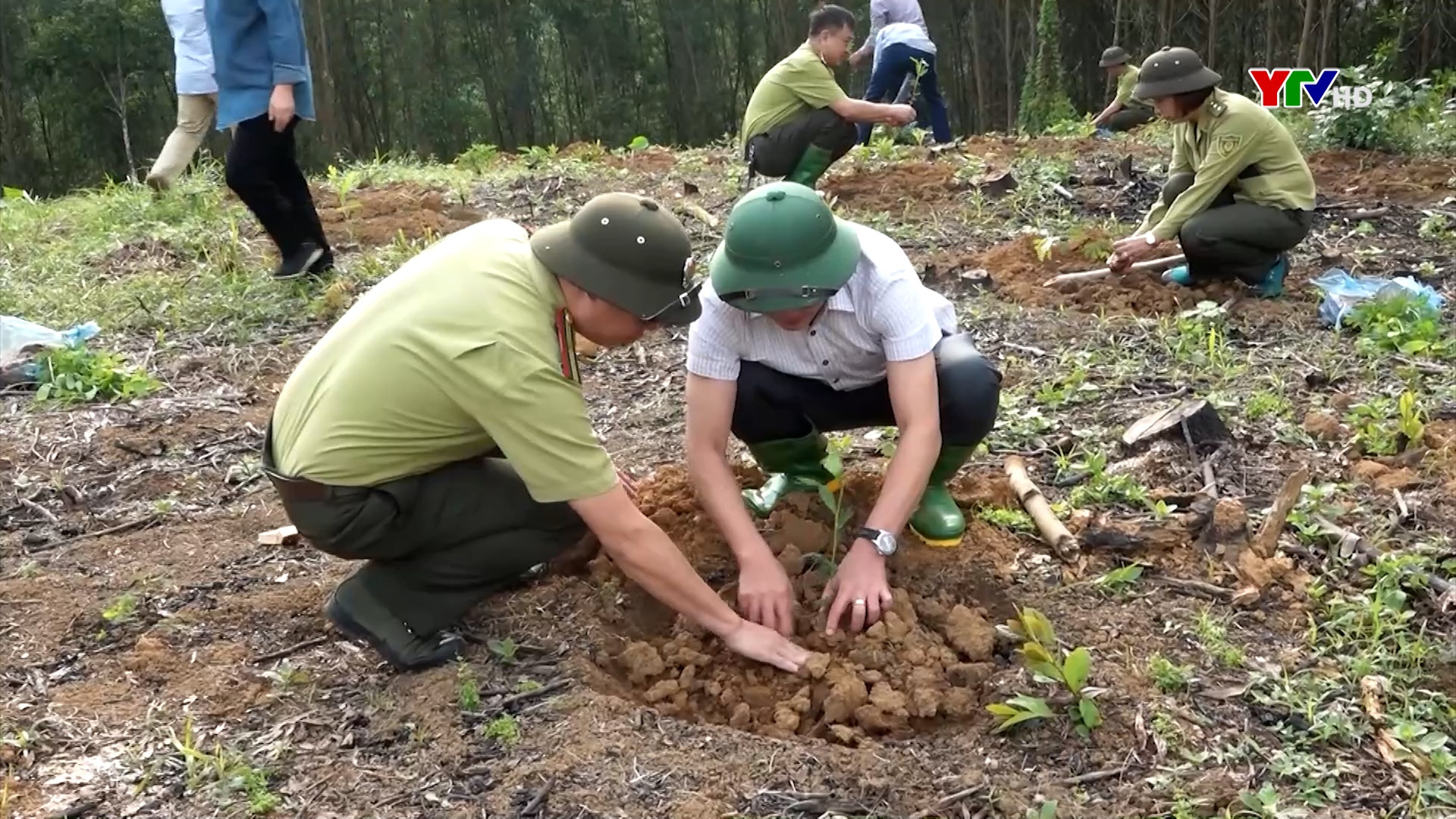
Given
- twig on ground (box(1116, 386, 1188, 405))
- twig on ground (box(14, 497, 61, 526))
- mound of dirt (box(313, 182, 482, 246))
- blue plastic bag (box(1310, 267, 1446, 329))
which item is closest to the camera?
twig on ground (box(14, 497, 61, 526))

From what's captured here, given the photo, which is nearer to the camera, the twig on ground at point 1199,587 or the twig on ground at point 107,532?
the twig on ground at point 1199,587

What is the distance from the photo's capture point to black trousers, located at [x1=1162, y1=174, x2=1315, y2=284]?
4.67 meters

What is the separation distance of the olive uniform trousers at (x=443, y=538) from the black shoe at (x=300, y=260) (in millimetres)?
3068

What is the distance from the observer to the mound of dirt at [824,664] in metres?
2.37

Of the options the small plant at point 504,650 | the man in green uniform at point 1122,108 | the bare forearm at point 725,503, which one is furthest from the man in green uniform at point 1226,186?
the man in green uniform at point 1122,108

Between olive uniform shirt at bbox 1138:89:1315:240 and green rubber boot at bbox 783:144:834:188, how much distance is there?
2.17 meters

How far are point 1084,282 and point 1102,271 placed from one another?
9 cm

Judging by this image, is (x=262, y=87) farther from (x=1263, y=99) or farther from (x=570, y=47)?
(x=570, y=47)

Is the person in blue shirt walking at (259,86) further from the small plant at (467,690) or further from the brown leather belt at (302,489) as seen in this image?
the small plant at (467,690)

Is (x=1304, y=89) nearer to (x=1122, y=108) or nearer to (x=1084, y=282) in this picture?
(x=1122, y=108)

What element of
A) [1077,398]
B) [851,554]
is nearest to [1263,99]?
[1077,398]

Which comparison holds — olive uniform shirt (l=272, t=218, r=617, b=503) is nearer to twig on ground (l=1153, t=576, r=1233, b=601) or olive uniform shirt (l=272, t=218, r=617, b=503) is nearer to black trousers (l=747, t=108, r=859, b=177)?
twig on ground (l=1153, t=576, r=1233, b=601)

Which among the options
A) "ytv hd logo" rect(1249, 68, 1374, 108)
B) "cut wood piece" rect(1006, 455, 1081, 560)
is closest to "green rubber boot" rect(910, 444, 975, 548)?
"cut wood piece" rect(1006, 455, 1081, 560)

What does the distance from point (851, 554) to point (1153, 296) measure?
278 cm
